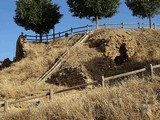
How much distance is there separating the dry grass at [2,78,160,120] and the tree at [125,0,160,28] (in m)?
40.7

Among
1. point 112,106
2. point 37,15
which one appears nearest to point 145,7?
point 37,15

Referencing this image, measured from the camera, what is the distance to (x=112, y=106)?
1259cm

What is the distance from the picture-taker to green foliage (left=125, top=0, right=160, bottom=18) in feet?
179

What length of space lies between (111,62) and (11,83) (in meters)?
9.83

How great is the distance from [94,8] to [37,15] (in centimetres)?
746

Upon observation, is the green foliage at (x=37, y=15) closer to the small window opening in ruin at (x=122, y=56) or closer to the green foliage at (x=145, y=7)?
the green foliage at (x=145, y=7)

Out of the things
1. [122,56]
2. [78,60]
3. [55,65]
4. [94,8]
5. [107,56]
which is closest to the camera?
[78,60]

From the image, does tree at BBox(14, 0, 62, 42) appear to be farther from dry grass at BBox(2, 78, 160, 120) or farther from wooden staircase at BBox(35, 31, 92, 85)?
dry grass at BBox(2, 78, 160, 120)

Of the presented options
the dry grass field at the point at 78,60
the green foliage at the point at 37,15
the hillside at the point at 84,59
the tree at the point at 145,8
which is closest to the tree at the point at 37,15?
the green foliage at the point at 37,15

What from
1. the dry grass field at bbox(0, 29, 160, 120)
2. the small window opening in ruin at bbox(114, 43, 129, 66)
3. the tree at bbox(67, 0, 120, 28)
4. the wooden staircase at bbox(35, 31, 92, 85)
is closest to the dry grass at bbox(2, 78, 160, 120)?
the dry grass field at bbox(0, 29, 160, 120)

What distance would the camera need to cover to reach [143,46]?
40844 mm

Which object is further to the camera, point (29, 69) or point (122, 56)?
point (122, 56)

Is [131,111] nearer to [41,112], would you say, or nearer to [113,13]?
[41,112]

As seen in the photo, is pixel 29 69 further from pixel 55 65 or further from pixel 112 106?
pixel 112 106
